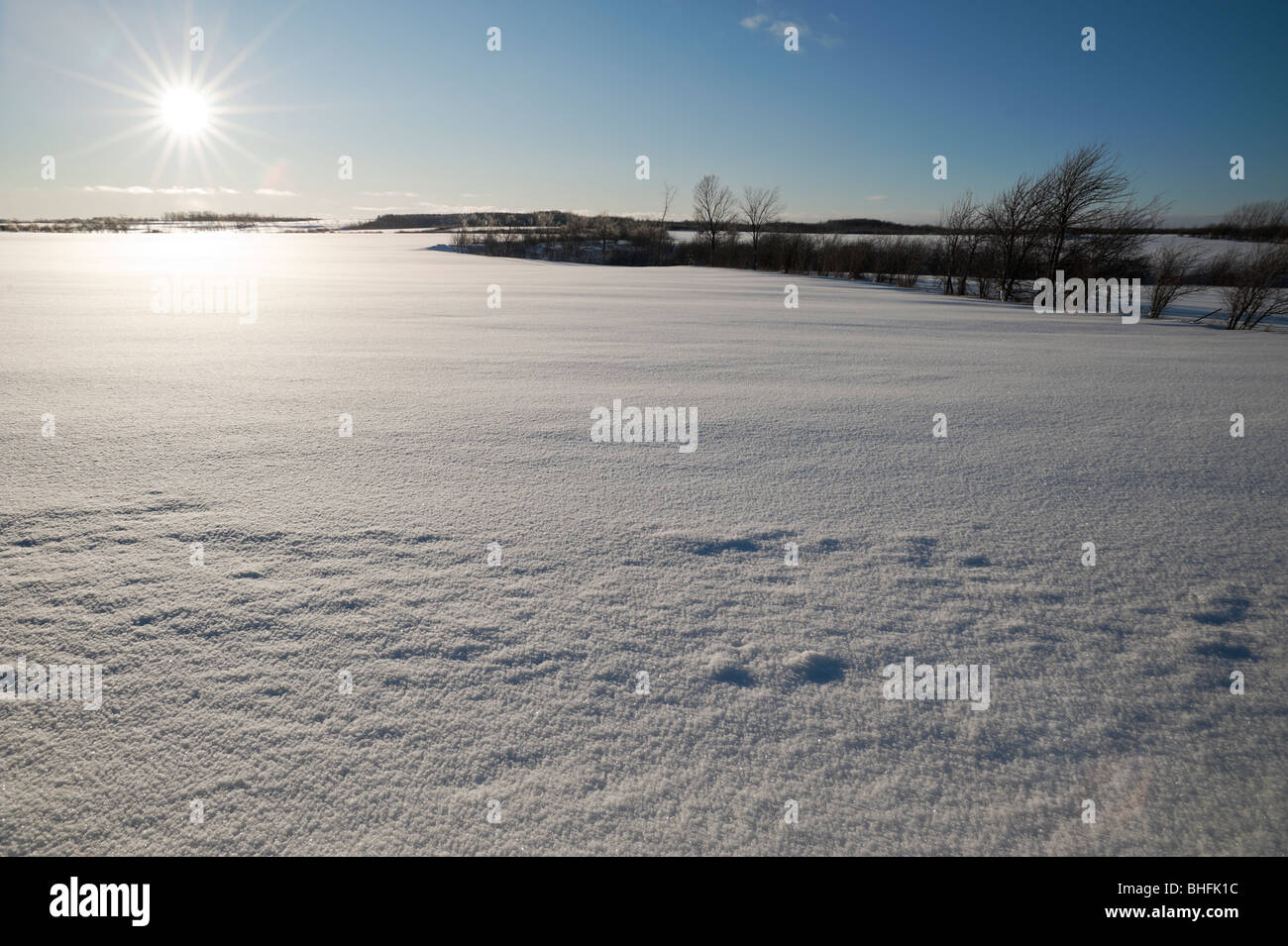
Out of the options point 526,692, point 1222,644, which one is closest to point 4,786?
point 526,692

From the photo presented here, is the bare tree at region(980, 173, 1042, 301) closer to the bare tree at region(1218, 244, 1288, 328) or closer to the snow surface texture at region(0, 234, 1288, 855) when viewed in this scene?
the bare tree at region(1218, 244, 1288, 328)

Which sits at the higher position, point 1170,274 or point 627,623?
point 1170,274

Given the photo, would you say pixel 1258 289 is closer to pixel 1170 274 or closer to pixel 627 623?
pixel 1170 274

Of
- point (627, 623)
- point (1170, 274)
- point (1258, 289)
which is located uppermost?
point (1170, 274)

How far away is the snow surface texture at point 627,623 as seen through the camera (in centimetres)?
148

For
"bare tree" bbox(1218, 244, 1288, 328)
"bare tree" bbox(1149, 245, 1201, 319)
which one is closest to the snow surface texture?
"bare tree" bbox(1218, 244, 1288, 328)

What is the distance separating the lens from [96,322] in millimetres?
8023

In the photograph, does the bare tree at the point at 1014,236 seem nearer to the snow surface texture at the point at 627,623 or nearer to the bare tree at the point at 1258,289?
the bare tree at the point at 1258,289

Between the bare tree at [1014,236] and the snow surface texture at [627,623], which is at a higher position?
the bare tree at [1014,236]

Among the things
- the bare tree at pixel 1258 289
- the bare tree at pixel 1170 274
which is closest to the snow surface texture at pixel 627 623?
the bare tree at pixel 1258 289

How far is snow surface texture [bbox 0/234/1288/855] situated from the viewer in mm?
1481

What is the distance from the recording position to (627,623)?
2152 mm

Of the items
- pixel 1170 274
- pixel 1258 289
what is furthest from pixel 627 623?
pixel 1170 274

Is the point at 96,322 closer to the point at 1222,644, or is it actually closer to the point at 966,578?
the point at 966,578
